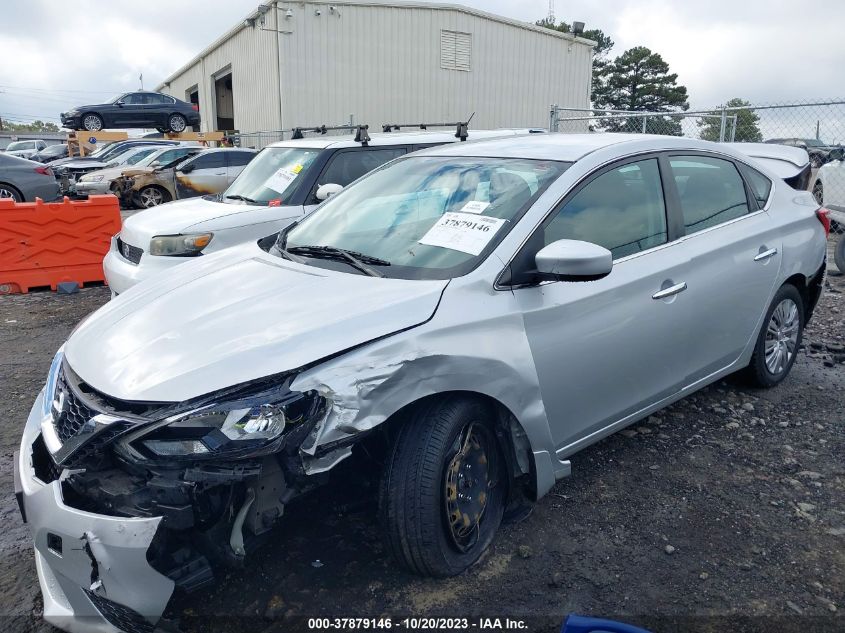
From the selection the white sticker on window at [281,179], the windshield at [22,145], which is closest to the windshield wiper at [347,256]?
the white sticker on window at [281,179]

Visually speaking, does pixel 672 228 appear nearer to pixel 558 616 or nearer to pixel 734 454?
pixel 734 454

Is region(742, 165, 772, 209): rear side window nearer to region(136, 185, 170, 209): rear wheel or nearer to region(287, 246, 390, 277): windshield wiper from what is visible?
region(287, 246, 390, 277): windshield wiper

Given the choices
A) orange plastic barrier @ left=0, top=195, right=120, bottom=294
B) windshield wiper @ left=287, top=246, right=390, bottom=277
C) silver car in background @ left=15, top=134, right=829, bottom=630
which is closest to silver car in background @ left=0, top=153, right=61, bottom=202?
orange plastic barrier @ left=0, top=195, right=120, bottom=294

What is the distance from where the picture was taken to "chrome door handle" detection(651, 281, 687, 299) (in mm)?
3271

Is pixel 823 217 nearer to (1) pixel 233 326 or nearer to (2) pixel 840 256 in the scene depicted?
(1) pixel 233 326

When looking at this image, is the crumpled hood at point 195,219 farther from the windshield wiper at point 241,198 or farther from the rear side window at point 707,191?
the rear side window at point 707,191

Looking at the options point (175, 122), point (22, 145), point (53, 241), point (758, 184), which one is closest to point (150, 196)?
point (53, 241)

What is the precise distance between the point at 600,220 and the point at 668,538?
144 cm

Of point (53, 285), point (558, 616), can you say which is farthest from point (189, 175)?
point (558, 616)

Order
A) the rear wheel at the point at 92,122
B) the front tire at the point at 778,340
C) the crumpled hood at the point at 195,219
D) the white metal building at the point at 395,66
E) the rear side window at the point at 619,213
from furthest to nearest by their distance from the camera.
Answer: the rear wheel at the point at 92,122, the white metal building at the point at 395,66, the crumpled hood at the point at 195,219, the front tire at the point at 778,340, the rear side window at the point at 619,213

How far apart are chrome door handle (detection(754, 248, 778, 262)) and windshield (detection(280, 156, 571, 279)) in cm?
152

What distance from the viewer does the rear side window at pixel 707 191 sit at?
144 inches

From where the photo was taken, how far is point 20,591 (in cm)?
270

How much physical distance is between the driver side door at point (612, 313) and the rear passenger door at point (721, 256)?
0.44ft
